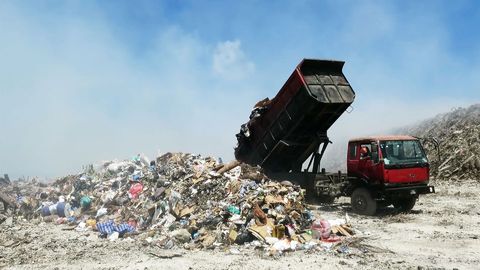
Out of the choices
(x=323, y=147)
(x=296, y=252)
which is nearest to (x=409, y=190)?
(x=323, y=147)

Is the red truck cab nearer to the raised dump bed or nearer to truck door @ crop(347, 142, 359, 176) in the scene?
truck door @ crop(347, 142, 359, 176)

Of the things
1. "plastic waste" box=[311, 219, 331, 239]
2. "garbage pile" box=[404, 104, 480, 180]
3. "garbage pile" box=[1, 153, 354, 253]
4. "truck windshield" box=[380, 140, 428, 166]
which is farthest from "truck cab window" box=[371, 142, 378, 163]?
"garbage pile" box=[404, 104, 480, 180]

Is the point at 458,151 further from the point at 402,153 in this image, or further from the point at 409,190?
the point at 409,190

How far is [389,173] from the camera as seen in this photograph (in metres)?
9.63

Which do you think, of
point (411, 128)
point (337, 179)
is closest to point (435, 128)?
point (411, 128)

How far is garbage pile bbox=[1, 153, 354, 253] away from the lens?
24.7 feet

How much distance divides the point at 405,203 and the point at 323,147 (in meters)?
2.70

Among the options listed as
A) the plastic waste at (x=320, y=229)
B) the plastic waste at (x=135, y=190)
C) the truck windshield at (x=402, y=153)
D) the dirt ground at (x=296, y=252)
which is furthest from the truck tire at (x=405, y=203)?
the plastic waste at (x=135, y=190)

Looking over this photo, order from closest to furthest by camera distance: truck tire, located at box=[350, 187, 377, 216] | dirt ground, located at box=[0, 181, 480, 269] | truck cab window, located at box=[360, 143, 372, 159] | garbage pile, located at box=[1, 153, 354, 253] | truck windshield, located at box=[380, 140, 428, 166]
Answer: dirt ground, located at box=[0, 181, 480, 269]
garbage pile, located at box=[1, 153, 354, 253]
truck windshield, located at box=[380, 140, 428, 166]
truck tire, located at box=[350, 187, 377, 216]
truck cab window, located at box=[360, 143, 372, 159]

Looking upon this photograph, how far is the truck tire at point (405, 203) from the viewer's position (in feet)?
33.8

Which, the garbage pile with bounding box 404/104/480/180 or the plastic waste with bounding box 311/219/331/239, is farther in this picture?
the garbage pile with bounding box 404/104/480/180

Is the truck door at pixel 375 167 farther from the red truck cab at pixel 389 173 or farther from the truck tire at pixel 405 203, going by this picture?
the truck tire at pixel 405 203

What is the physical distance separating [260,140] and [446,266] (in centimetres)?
663

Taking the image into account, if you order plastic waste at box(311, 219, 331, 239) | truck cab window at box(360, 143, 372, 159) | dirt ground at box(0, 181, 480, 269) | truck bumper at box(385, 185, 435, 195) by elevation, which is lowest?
dirt ground at box(0, 181, 480, 269)
